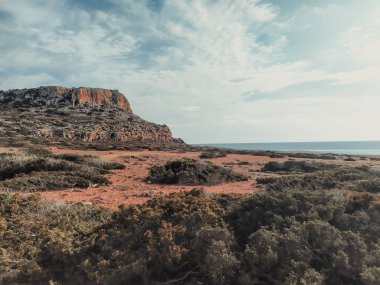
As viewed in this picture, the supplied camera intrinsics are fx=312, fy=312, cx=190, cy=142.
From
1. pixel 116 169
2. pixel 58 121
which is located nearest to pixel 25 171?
pixel 116 169

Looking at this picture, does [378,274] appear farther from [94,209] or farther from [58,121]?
[58,121]

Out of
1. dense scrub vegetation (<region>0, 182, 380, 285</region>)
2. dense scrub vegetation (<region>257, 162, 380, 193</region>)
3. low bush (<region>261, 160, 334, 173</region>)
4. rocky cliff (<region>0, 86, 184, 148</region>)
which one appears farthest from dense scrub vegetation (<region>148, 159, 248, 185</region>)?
rocky cliff (<region>0, 86, 184, 148</region>)

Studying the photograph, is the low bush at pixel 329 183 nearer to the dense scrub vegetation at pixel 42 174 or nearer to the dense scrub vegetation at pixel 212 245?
the dense scrub vegetation at pixel 212 245

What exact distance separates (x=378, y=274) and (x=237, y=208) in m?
2.67

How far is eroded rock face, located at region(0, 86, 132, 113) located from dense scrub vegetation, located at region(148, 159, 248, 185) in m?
63.9

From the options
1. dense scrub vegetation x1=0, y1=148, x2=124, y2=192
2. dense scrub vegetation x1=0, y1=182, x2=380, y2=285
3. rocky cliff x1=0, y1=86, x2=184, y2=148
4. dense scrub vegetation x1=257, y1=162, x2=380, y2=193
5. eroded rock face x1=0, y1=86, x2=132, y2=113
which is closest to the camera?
dense scrub vegetation x1=0, y1=182, x2=380, y2=285

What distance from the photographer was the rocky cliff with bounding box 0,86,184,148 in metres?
44.4

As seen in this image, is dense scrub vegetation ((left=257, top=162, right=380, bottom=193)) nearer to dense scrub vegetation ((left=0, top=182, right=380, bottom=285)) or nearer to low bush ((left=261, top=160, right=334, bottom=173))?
dense scrub vegetation ((left=0, top=182, right=380, bottom=285))

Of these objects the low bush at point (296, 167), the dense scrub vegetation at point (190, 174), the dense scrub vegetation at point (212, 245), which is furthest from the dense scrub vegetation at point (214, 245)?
the low bush at point (296, 167)

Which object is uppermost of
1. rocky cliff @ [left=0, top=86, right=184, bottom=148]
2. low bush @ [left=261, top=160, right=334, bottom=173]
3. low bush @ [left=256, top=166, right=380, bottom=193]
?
rocky cliff @ [left=0, top=86, right=184, bottom=148]

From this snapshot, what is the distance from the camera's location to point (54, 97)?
76.9 m

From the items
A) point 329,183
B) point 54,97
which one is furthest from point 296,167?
point 54,97

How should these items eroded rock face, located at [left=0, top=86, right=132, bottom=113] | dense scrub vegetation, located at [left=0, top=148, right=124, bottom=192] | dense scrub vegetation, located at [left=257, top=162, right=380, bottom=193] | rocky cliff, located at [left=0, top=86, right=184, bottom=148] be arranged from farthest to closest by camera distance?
eroded rock face, located at [left=0, top=86, right=132, bottom=113] < rocky cliff, located at [left=0, top=86, right=184, bottom=148] < dense scrub vegetation, located at [left=0, top=148, right=124, bottom=192] < dense scrub vegetation, located at [left=257, top=162, right=380, bottom=193]

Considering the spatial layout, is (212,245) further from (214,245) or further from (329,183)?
(329,183)
